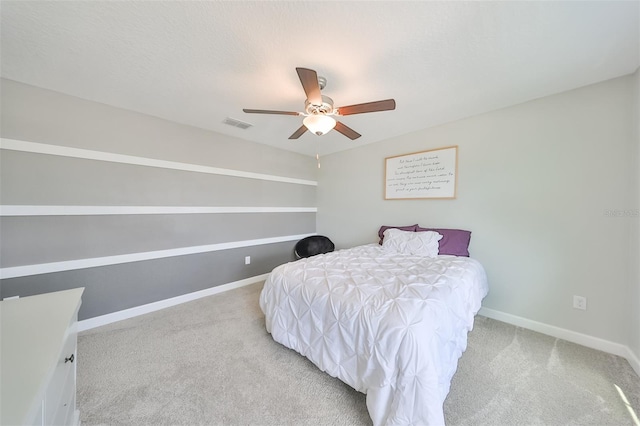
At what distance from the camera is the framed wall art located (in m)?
2.82

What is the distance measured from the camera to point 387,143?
343 cm

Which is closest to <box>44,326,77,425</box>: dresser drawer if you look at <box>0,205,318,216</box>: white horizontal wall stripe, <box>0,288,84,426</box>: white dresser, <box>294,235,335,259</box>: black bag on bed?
<box>0,288,84,426</box>: white dresser

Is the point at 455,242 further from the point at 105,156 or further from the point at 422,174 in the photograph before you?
the point at 105,156

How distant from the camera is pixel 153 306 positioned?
8.63 ft

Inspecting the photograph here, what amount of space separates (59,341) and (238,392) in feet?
3.58

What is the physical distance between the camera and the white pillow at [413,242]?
2.60m

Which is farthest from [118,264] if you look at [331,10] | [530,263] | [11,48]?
[530,263]

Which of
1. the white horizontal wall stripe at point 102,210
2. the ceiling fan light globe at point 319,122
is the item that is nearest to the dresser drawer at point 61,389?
the white horizontal wall stripe at point 102,210

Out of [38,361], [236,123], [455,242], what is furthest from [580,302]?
[236,123]

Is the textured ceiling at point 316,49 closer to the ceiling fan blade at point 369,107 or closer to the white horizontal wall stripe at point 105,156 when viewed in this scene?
the ceiling fan blade at point 369,107

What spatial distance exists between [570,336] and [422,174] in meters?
2.15

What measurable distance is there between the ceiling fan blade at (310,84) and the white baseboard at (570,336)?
288 cm

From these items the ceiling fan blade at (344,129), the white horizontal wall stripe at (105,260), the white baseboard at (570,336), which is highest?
the ceiling fan blade at (344,129)

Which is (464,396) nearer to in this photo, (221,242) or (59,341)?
(59,341)
